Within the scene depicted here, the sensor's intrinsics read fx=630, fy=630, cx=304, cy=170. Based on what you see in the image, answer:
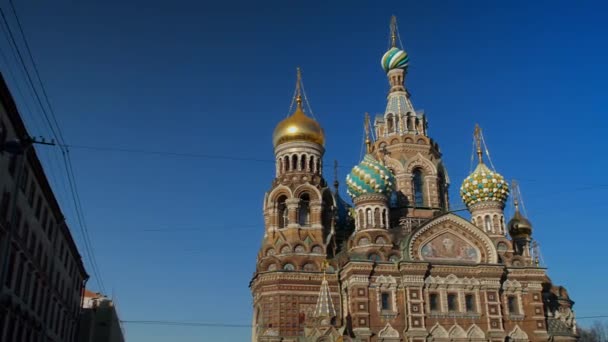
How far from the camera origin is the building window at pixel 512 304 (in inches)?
1299

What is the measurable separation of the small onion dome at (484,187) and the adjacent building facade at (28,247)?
22.5 m

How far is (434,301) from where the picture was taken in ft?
106

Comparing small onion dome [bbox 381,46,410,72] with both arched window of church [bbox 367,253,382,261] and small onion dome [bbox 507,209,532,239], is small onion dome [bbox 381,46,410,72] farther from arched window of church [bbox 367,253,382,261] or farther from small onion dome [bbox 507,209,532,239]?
arched window of church [bbox 367,253,382,261]

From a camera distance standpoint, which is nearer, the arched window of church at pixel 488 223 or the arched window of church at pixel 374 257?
the arched window of church at pixel 374 257

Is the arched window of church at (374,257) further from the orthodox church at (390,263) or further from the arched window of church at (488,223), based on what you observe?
the arched window of church at (488,223)

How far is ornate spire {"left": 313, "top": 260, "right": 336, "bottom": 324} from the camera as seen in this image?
98.9ft

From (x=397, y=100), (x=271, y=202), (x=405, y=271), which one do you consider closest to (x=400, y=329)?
(x=405, y=271)

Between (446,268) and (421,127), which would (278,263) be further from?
(421,127)

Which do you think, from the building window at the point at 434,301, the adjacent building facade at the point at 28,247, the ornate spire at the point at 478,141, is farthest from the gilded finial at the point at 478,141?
the adjacent building facade at the point at 28,247

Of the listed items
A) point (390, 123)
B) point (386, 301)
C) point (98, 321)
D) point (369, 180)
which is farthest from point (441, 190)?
point (98, 321)

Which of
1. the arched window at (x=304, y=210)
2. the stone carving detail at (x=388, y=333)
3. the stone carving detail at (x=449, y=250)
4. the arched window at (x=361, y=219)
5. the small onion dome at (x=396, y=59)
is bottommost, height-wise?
the stone carving detail at (x=388, y=333)

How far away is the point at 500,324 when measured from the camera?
32062mm

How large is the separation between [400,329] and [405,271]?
9.42ft

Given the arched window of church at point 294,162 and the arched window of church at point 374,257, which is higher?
the arched window of church at point 294,162
